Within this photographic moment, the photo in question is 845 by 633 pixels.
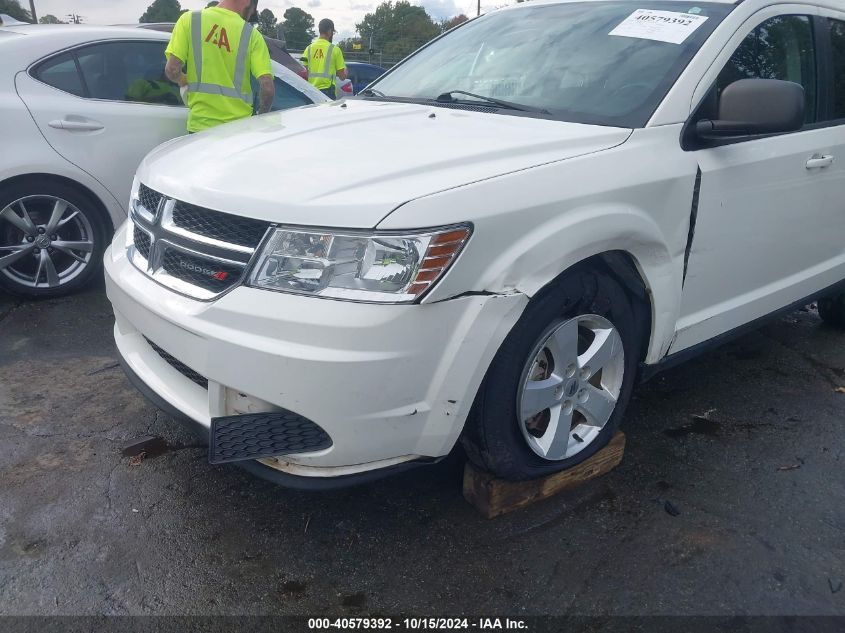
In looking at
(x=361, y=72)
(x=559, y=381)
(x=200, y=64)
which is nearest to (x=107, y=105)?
(x=200, y=64)

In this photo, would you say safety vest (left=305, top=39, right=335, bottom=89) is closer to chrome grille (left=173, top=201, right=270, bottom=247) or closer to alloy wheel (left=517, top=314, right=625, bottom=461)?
chrome grille (left=173, top=201, right=270, bottom=247)

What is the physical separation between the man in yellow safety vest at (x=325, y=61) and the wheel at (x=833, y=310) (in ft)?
22.5

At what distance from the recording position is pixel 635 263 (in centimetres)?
249

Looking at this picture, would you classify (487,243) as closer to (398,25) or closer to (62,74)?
(62,74)

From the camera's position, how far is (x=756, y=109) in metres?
2.54

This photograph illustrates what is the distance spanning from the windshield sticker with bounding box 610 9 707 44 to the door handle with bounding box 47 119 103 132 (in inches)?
118

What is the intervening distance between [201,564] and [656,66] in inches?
92.0

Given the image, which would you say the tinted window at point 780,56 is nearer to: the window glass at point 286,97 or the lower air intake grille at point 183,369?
the lower air intake grille at point 183,369

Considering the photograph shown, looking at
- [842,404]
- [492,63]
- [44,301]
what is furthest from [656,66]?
[44,301]

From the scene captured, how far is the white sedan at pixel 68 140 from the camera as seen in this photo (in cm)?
407

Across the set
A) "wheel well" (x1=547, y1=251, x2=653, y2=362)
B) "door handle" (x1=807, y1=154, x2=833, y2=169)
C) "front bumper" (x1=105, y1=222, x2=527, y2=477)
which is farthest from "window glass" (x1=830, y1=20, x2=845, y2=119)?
"front bumper" (x1=105, y1=222, x2=527, y2=477)

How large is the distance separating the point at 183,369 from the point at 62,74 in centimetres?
283

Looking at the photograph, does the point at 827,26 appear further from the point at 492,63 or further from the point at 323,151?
the point at 323,151

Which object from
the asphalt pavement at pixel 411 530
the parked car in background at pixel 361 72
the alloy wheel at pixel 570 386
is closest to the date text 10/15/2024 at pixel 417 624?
the asphalt pavement at pixel 411 530
